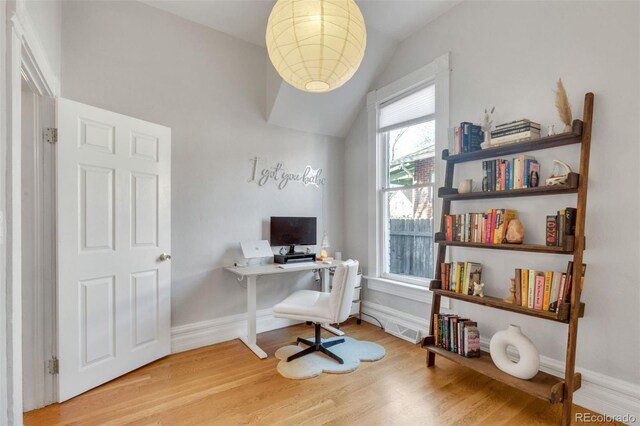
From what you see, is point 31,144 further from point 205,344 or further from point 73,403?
point 205,344

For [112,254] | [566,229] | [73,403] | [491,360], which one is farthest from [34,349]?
[566,229]

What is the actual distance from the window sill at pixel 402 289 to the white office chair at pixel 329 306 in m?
0.84

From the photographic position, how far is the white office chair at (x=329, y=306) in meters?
2.50

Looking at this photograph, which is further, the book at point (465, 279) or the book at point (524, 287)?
the book at point (465, 279)

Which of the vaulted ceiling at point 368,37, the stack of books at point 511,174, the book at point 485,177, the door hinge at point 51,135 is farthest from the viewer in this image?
the vaulted ceiling at point 368,37

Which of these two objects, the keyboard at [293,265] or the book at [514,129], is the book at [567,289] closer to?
the book at [514,129]

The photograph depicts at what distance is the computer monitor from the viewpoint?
336 centimetres

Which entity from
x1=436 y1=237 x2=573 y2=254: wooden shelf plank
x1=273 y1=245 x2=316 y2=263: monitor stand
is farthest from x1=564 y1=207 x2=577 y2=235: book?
x1=273 y1=245 x2=316 y2=263: monitor stand

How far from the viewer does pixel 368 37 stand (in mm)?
3121

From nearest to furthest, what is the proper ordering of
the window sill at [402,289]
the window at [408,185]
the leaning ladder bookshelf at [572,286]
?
the leaning ladder bookshelf at [572,286] → the window sill at [402,289] → the window at [408,185]

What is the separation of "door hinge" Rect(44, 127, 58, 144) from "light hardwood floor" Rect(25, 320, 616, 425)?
5.65ft

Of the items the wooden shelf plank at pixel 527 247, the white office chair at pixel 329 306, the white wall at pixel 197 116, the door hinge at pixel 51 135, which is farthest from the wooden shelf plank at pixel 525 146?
the door hinge at pixel 51 135

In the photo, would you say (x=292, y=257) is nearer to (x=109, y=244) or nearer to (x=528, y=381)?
(x=109, y=244)

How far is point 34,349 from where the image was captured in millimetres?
1995
